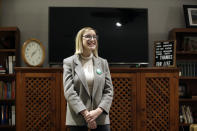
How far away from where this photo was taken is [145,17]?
3584mm

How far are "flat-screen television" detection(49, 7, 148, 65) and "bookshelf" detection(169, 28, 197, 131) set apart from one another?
51 centimetres

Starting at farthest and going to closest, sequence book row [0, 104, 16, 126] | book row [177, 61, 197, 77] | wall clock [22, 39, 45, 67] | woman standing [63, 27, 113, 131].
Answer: book row [177, 61, 197, 77]
book row [0, 104, 16, 126]
wall clock [22, 39, 45, 67]
woman standing [63, 27, 113, 131]

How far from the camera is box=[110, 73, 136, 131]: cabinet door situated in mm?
3066

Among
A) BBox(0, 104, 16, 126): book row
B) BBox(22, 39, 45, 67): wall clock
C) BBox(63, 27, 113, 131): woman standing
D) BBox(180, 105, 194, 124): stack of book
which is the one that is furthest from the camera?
BBox(180, 105, 194, 124): stack of book

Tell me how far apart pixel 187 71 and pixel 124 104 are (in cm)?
118

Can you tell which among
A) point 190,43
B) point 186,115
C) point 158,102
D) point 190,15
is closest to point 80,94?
point 158,102

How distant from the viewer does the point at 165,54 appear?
3.28 m

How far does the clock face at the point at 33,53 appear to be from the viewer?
3.21 meters

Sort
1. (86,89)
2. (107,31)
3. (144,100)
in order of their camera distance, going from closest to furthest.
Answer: (86,89) < (144,100) < (107,31)

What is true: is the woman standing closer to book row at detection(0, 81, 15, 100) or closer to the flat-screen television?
the flat-screen television

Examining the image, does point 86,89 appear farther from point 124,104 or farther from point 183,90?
point 183,90

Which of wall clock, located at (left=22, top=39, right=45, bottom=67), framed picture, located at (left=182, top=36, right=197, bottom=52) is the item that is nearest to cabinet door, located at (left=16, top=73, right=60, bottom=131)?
wall clock, located at (left=22, top=39, right=45, bottom=67)

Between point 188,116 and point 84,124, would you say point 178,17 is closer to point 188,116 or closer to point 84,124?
point 188,116

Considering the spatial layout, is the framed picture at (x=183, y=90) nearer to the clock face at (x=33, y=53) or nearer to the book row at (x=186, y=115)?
the book row at (x=186, y=115)
